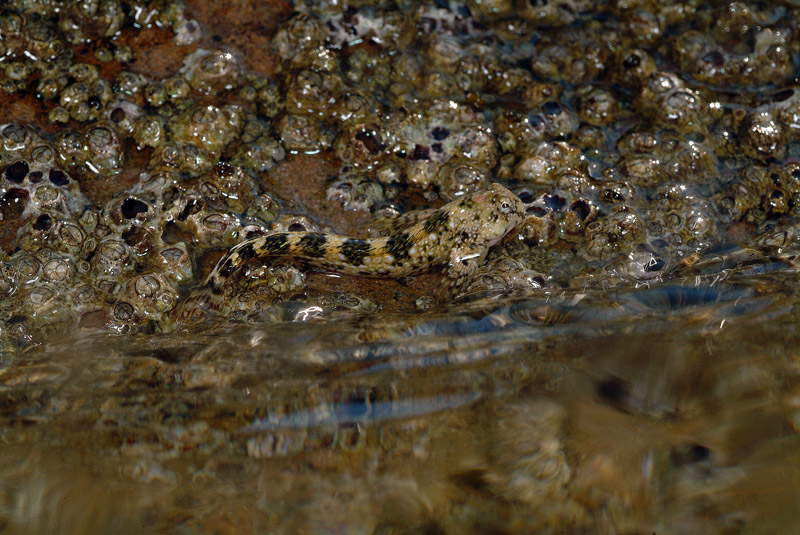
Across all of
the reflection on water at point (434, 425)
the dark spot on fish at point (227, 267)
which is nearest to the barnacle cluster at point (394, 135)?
the dark spot on fish at point (227, 267)

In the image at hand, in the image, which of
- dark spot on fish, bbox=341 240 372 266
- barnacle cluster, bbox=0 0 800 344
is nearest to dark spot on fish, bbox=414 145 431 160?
barnacle cluster, bbox=0 0 800 344

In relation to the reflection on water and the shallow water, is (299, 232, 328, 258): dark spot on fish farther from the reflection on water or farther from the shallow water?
the reflection on water

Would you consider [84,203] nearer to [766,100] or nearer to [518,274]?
[518,274]

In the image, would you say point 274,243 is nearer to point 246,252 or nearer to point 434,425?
point 246,252

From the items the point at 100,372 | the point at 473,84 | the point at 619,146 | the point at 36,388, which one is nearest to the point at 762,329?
the point at 619,146

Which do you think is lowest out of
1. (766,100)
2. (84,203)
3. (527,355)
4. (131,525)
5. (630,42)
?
(131,525)

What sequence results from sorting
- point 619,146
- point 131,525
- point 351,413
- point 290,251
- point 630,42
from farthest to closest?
point 630,42, point 619,146, point 290,251, point 351,413, point 131,525

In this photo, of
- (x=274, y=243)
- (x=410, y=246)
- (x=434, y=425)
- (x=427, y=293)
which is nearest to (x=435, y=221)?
(x=410, y=246)
